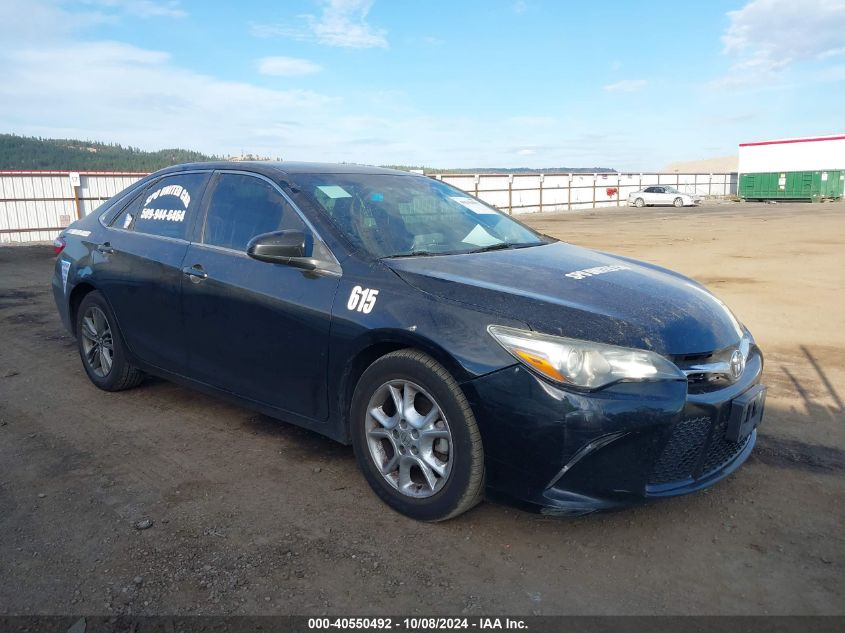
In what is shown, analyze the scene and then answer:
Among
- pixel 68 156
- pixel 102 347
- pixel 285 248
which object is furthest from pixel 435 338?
pixel 68 156

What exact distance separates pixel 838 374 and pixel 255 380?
4.45 metres

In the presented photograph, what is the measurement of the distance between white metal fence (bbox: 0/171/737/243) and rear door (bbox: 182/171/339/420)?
818 inches

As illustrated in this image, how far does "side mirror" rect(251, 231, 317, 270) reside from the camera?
338 centimetres

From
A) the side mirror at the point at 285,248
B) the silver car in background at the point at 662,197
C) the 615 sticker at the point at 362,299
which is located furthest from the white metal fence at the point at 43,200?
the silver car in background at the point at 662,197

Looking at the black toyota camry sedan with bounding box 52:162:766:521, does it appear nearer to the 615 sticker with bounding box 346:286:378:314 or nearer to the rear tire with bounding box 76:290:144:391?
the 615 sticker with bounding box 346:286:378:314

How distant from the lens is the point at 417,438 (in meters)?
3.05

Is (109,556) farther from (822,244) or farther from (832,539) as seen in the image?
(822,244)

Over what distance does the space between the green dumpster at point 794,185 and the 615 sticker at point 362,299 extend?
49044 mm

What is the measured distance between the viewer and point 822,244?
53.1ft

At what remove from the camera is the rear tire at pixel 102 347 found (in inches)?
186

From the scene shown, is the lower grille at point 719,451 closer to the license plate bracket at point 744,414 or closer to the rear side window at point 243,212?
the license plate bracket at point 744,414

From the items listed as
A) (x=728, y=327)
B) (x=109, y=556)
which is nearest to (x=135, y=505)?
(x=109, y=556)

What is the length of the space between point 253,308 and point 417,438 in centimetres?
120

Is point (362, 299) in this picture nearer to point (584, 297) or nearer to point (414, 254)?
point (414, 254)
